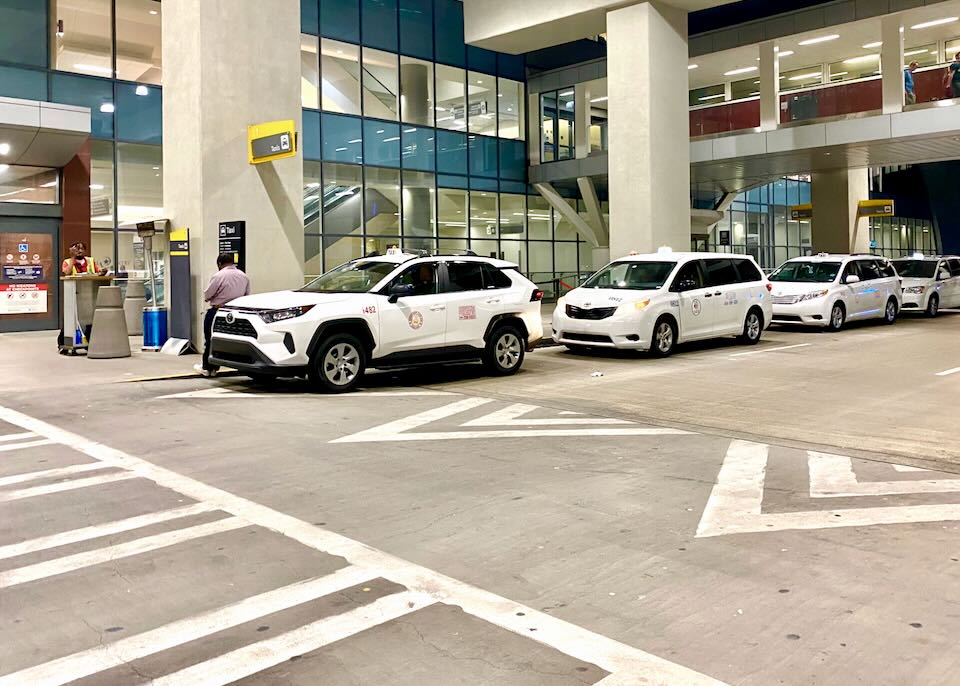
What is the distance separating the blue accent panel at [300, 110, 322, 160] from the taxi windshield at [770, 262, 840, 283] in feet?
48.5

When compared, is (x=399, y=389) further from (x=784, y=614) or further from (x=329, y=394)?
(x=784, y=614)

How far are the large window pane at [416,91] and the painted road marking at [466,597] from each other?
25726mm

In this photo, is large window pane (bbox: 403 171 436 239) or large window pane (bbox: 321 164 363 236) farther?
large window pane (bbox: 403 171 436 239)

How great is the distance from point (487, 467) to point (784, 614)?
3501 millimetres

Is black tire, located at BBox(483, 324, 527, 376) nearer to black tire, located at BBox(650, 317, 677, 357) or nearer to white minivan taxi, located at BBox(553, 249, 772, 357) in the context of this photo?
white minivan taxi, located at BBox(553, 249, 772, 357)

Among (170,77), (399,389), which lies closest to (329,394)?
(399,389)

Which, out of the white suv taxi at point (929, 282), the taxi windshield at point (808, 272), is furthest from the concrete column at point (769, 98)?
the taxi windshield at point (808, 272)

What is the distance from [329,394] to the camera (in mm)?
11828

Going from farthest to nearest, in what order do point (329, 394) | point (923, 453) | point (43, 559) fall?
point (329, 394)
point (923, 453)
point (43, 559)

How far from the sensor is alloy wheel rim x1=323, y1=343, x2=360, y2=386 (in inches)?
463

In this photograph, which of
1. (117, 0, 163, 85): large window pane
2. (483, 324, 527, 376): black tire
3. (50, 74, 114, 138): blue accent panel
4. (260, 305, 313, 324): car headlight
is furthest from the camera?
(117, 0, 163, 85): large window pane

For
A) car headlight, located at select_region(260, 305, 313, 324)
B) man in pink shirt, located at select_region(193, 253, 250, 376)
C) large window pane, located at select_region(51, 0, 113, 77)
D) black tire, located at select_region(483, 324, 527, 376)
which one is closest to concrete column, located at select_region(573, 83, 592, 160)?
large window pane, located at select_region(51, 0, 113, 77)

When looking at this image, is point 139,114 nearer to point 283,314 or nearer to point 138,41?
point 138,41

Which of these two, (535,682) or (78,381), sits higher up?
(78,381)
